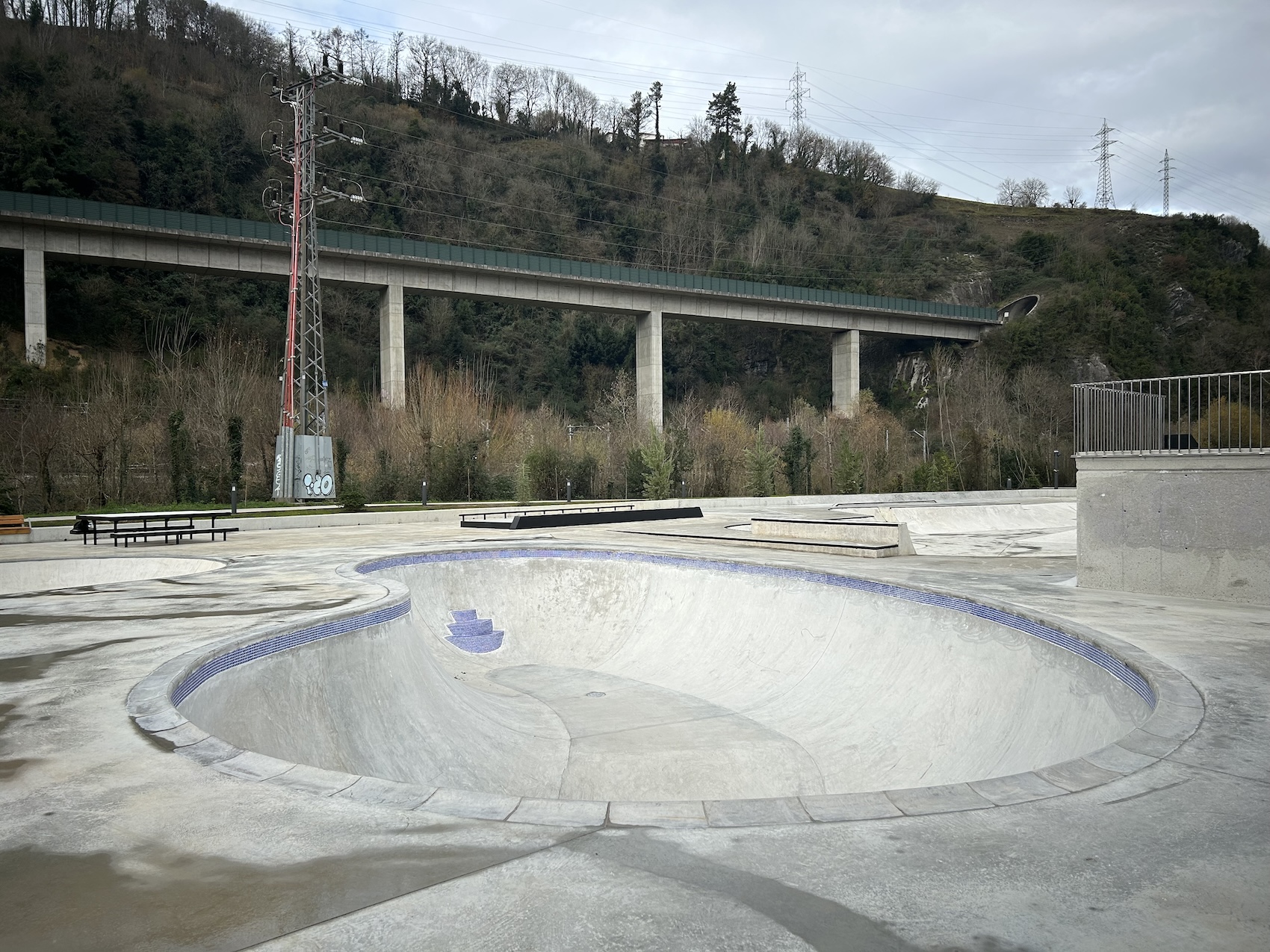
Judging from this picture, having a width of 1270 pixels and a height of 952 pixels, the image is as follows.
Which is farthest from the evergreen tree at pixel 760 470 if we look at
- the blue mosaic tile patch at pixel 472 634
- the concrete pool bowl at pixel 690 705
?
the blue mosaic tile patch at pixel 472 634

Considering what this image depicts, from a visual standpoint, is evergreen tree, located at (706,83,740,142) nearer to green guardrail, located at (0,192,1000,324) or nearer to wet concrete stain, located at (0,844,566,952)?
green guardrail, located at (0,192,1000,324)

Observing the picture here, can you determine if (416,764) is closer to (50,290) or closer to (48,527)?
(48,527)

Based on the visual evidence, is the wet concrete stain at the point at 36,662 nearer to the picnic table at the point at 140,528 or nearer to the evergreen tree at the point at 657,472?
the picnic table at the point at 140,528

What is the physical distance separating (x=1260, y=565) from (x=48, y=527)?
926 inches

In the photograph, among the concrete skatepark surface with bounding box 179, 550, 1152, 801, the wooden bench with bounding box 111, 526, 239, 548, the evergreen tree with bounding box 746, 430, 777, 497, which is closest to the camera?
the concrete skatepark surface with bounding box 179, 550, 1152, 801

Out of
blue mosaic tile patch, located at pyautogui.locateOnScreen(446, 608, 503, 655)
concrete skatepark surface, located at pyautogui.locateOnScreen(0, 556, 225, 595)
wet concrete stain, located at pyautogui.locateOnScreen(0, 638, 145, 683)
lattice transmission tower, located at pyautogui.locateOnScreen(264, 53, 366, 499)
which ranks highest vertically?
lattice transmission tower, located at pyautogui.locateOnScreen(264, 53, 366, 499)

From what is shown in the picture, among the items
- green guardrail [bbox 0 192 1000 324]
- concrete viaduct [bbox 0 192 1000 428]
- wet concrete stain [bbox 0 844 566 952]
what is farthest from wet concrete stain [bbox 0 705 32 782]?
green guardrail [bbox 0 192 1000 324]

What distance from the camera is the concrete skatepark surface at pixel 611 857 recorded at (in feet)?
9.62

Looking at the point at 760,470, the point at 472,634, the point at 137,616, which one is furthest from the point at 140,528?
the point at 760,470

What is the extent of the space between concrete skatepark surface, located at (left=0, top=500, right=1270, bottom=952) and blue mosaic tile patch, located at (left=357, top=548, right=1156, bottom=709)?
145cm

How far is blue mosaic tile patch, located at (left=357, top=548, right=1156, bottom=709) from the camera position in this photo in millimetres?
7203

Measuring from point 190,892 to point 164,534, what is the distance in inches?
696

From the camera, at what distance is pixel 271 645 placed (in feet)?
24.8

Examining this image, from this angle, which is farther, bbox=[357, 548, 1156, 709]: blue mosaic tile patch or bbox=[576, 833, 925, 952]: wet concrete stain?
bbox=[357, 548, 1156, 709]: blue mosaic tile patch
